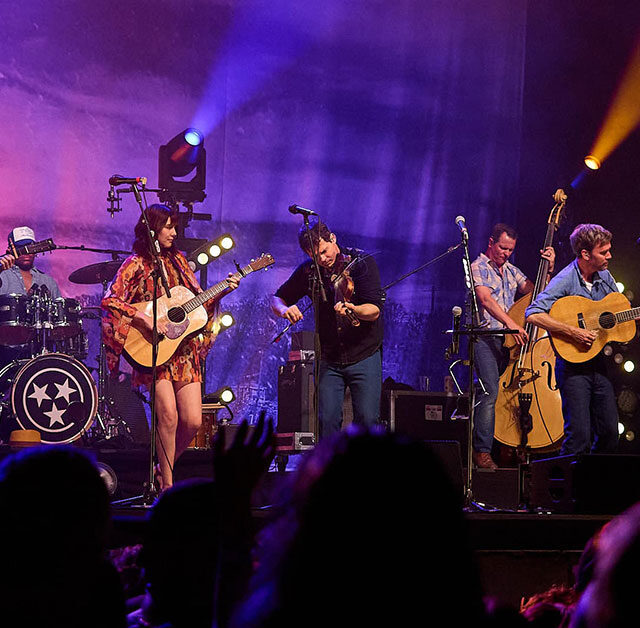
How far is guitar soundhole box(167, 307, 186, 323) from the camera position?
6.48m

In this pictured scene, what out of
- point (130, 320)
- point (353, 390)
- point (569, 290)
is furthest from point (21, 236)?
point (569, 290)

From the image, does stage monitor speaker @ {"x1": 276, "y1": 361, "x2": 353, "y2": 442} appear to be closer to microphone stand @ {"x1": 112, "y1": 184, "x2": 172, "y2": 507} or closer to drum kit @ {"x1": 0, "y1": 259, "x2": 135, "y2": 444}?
drum kit @ {"x1": 0, "y1": 259, "x2": 135, "y2": 444}

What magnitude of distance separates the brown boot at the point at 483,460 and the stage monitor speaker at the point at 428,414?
167mm

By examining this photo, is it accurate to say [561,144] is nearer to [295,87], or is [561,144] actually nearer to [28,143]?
[295,87]

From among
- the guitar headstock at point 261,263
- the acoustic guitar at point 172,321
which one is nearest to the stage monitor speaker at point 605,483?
the acoustic guitar at point 172,321

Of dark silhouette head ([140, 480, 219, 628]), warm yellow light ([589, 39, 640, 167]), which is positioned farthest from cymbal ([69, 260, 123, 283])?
dark silhouette head ([140, 480, 219, 628])

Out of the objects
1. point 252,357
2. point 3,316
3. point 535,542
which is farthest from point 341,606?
point 252,357

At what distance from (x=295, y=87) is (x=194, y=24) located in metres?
1.47

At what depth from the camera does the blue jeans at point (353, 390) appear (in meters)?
6.53

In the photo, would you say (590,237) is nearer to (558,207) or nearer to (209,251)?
(558,207)

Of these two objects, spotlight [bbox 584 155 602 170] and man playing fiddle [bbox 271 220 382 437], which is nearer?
man playing fiddle [bbox 271 220 382 437]

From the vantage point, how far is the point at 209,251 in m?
8.55

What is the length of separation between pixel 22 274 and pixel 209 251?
2.35 metres

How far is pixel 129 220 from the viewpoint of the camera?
10.6 metres
